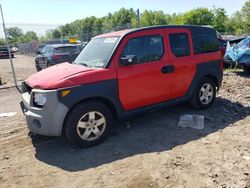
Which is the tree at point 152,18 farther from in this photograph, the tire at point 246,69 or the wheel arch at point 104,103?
the wheel arch at point 104,103

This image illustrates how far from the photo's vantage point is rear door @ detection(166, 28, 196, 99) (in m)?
5.64

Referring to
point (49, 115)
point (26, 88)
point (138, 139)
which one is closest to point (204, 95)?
point (138, 139)

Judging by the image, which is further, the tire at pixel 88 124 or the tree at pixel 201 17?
the tree at pixel 201 17

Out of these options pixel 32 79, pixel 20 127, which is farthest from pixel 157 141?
pixel 20 127

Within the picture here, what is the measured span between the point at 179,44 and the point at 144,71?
1.13 m

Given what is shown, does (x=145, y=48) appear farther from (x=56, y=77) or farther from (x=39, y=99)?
(x=39, y=99)

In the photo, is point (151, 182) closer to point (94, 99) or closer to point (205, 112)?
point (94, 99)

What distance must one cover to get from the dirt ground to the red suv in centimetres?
40

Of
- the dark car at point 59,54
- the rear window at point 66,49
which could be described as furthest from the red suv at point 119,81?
the rear window at point 66,49

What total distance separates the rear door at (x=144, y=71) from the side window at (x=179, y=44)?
25 centimetres

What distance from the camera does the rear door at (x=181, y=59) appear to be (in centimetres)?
564

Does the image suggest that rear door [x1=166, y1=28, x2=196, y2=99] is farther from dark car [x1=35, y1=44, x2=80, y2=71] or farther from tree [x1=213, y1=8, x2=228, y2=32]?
tree [x1=213, y1=8, x2=228, y2=32]

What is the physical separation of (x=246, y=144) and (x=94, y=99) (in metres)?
2.57

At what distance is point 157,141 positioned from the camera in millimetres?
4887
